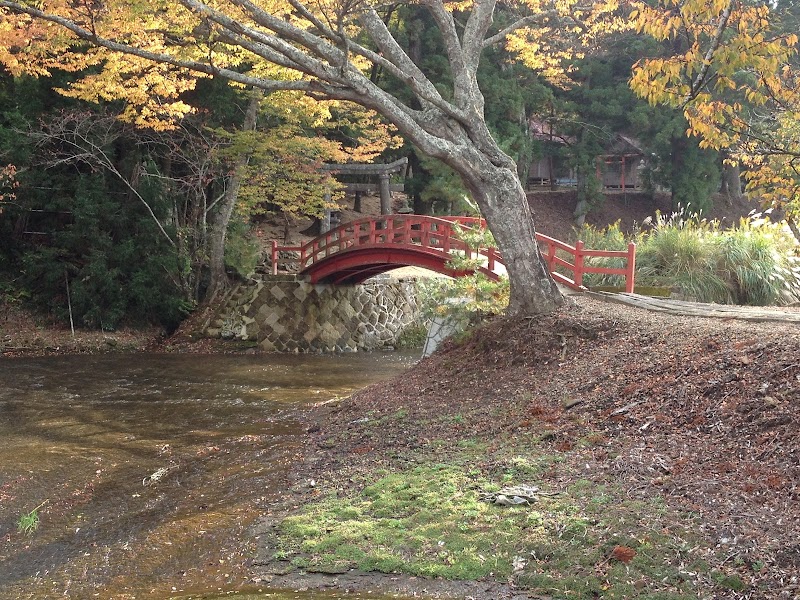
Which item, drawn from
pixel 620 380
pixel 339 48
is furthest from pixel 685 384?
pixel 339 48

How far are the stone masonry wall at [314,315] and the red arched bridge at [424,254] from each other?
1.56 ft

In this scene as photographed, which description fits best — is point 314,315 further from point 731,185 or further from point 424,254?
point 731,185

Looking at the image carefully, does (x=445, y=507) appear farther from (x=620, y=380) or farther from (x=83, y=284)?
(x=83, y=284)

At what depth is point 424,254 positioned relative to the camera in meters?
16.7

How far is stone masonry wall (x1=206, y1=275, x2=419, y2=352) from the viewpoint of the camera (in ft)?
67.4

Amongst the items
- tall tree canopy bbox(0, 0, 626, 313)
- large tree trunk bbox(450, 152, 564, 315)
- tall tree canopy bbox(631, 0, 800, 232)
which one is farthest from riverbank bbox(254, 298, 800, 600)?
tall tree canopy bbox(0, 0, 626, 313)

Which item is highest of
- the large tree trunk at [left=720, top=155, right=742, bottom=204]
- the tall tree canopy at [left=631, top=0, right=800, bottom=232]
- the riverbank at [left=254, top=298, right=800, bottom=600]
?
the large tree trunk at [left=720, top=155, right=742, bottom=204]

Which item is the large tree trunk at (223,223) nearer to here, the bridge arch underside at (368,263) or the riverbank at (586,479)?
the bridge arch underside at (368,263)

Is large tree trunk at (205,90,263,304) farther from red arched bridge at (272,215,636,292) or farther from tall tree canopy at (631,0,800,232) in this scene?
tall tree canopy at (631,0,800,232)

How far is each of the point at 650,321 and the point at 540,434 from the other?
3317mm

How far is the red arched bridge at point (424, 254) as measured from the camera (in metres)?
13.2

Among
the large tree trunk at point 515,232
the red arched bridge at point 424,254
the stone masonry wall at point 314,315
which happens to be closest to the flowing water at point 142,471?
the red arched bridge at point 424,254

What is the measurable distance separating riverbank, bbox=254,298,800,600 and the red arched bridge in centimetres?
343

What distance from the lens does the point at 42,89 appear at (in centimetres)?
1944
